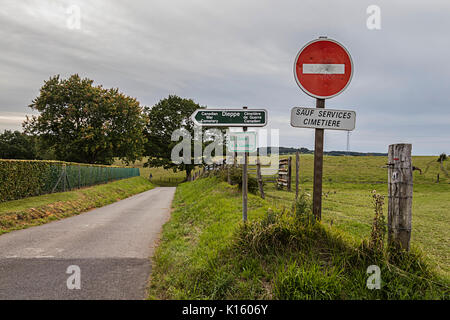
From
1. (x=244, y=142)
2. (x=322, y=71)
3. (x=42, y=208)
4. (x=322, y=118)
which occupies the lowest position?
(x=42, y=208)

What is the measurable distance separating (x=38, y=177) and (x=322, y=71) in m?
16.1

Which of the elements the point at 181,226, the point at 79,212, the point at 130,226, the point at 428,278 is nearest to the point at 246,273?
the point at 428,278

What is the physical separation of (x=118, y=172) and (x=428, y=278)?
3449cm

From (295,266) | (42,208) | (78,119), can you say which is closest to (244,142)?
(295,266)

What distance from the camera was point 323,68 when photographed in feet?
15.7

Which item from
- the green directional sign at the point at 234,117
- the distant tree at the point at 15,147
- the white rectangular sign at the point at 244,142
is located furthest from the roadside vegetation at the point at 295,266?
the distant tree at the point at 15,147

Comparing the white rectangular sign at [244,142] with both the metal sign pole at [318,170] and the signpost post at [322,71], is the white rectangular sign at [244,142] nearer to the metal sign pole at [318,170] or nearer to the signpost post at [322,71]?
the signpost post at [322,71]

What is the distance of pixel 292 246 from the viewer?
167 inches

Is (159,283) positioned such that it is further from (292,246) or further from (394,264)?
(394,264)

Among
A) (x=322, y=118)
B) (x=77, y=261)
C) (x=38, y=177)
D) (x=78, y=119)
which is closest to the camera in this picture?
(x=322, y=118)

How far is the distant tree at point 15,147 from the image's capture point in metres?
63.1

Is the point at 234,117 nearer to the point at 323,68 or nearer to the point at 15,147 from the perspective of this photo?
the point at 323,68

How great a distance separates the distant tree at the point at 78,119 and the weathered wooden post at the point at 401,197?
1307 inches

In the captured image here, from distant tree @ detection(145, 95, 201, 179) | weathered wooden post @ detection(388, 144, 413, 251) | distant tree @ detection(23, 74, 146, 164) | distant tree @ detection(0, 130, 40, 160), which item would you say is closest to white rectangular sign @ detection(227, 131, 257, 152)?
weathered wooden post @ detection(388, 144, 413, 251)
